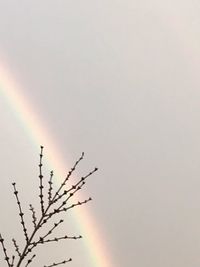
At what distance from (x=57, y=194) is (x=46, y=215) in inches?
7.0

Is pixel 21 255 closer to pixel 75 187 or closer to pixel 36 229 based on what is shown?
pixel 36 229

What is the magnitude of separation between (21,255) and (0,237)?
0.69ft

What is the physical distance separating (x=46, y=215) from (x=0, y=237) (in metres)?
0.36

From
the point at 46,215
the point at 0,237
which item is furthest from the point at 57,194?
the point at 0,237

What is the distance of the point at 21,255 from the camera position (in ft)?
15.8

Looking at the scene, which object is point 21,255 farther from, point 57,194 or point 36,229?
point 57,194

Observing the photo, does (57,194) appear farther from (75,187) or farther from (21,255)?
(21,255)

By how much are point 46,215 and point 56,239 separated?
0.31 metres

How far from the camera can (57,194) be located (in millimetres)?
4781

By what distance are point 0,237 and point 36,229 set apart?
27 cm

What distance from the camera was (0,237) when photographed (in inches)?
187

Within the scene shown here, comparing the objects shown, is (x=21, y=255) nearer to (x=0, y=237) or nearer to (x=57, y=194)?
(x=0, y=237)

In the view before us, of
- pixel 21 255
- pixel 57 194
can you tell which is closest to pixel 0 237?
pixel 21 255

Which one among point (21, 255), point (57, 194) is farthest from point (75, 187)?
point (21, 255)
